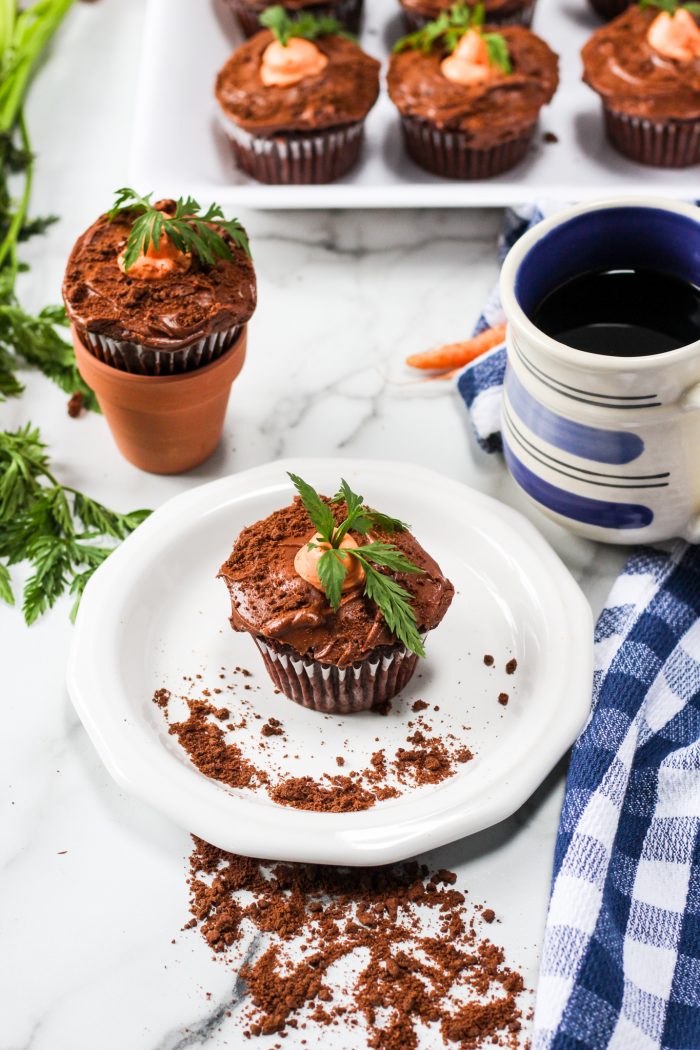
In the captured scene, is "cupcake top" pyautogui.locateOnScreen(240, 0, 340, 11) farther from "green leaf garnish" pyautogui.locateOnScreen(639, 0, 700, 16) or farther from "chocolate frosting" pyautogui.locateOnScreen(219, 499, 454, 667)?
"chocolate frosting" pyautogui.locateOnScreen(219, 499, 454, 667)

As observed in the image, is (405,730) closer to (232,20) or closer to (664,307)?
(664,307)

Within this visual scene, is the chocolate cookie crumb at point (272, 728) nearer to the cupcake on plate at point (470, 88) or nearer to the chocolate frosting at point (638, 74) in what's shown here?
the cupcake on plate at point (470, 88)

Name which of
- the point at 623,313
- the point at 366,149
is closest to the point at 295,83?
the point at 366,149

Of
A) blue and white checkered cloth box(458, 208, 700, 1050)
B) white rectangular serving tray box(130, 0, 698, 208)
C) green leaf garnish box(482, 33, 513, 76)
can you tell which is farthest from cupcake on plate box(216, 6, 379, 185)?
blue and white checkered cloth box(458, 208, 700, 1050)

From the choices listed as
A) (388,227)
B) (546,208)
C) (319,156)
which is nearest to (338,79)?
(319,156)

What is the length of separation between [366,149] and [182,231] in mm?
1372

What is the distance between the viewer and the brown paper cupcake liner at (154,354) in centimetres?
284

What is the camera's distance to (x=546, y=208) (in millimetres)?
3455

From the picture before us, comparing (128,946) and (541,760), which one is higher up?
(541,760)

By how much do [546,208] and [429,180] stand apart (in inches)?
22.7

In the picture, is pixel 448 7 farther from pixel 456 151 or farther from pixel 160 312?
pixel 160 312

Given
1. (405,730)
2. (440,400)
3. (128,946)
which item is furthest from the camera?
(440,400)

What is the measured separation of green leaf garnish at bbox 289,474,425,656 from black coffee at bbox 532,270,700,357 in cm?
69

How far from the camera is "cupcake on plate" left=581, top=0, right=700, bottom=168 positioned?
3.65m
